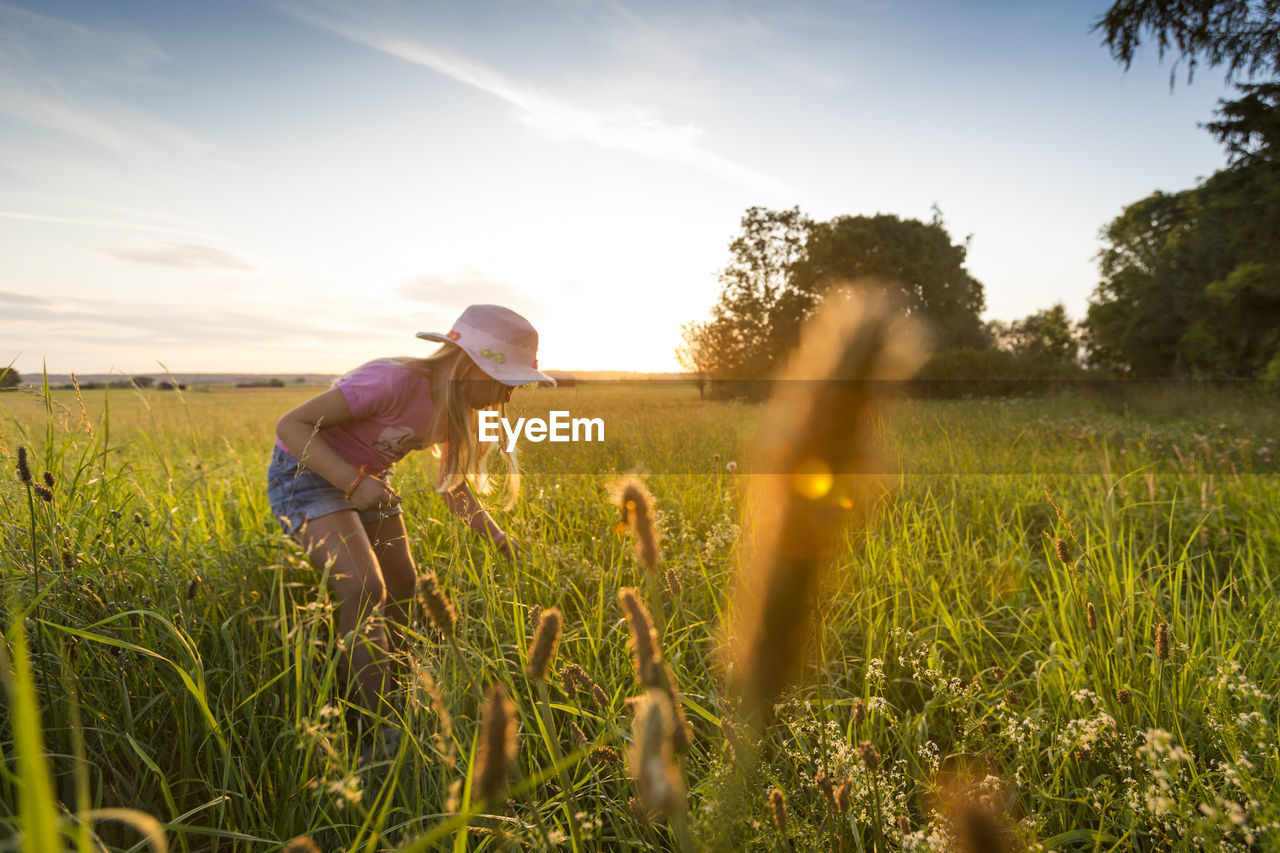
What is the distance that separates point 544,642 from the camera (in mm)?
757

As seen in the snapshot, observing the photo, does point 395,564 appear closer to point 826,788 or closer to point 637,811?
point 637,811

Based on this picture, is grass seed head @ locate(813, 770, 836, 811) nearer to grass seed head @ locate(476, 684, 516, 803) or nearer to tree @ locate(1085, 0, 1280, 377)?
grass seed head @ locate(476, 684, 516, 803)

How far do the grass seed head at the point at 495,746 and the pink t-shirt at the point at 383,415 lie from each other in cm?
299

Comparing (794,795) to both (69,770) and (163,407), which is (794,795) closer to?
(69,770)

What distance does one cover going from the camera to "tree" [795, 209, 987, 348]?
28688mm

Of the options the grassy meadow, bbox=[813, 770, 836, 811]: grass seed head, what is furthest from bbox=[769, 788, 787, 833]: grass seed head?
bbox=[813, 770, 836, 811]: grass seed head

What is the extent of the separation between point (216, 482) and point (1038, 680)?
17.6ft

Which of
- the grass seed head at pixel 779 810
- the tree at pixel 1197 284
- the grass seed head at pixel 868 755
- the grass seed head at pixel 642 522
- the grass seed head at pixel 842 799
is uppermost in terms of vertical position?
the tree at pixel 1197 284

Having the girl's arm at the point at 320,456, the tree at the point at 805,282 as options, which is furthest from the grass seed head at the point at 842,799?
the tree at the point at 805,282

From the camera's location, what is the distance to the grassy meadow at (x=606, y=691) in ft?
4.50

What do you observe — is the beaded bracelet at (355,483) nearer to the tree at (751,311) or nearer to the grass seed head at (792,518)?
the grass seed head at (792,518)

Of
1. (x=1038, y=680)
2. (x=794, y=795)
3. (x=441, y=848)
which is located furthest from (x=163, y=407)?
(x=1038, y=680)

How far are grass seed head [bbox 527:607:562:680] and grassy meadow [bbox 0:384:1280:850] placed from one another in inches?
4.7

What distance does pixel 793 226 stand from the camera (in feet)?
98.0
